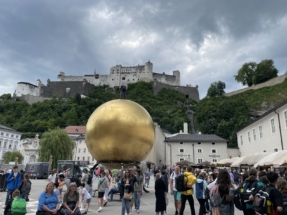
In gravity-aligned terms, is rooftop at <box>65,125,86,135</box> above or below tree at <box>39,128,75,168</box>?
above

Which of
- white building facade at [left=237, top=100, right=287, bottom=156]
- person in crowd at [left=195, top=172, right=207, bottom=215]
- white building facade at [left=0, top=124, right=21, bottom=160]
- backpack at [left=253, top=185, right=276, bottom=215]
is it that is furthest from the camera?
white building facade at [left=0, top=124, right=21, bottom=160]

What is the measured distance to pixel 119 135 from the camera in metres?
4.23

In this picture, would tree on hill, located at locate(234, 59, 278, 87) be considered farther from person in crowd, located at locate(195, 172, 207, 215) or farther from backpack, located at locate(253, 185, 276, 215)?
backpack, located at locate(253, 185, 276, 215)

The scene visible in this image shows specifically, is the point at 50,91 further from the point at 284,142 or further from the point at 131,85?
the point at 284,142

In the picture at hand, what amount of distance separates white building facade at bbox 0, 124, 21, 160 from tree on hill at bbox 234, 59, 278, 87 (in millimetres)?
77401

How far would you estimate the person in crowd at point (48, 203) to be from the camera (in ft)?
16.5

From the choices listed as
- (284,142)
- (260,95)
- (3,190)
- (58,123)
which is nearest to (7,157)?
(58,123)

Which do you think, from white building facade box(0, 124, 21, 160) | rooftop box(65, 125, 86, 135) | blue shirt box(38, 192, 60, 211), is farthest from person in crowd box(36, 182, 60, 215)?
white building facade box(0, 124, 21, 160)

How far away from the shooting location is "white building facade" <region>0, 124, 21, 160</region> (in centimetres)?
6888

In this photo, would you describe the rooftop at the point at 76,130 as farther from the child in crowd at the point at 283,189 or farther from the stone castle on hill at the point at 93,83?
the child in crowd at the point at 283,189

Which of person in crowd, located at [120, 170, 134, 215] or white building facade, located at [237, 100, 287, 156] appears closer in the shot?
person in crowd, located at [120, 170, 134, 215]

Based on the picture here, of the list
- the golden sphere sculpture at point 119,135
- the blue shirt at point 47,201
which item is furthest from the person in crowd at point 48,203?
the golden sphere sculpture at point 119,135

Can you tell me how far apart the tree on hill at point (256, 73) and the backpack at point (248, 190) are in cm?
8088

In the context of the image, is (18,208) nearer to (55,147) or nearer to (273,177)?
(273,177)
